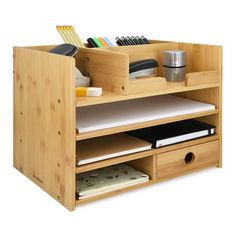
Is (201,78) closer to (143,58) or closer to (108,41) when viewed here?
(143,58)

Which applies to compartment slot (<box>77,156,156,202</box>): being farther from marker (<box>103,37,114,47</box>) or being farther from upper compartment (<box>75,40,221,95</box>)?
marker (<box>103,37,114,47</box>)

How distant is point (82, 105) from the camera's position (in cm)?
234

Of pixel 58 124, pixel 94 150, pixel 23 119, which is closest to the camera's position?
pixel 58 124

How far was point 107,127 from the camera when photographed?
8.15ft

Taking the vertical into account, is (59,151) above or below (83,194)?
above

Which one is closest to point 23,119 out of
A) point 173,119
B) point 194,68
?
point 173,119

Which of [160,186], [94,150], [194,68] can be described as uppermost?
[194,68]

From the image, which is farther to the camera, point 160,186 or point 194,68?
point 194,68

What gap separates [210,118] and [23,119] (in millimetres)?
1054

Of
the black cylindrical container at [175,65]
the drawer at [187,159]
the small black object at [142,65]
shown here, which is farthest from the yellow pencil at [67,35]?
the drawer at [187,159]

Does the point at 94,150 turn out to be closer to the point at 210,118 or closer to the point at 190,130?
the point at 190,130

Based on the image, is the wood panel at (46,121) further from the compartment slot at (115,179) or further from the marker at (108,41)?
the marker at (108,41)

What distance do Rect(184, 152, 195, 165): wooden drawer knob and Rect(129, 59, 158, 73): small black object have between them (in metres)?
0.53

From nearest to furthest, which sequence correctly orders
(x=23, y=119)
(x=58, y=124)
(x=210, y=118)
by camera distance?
1. (x=58, y=124)
2. (x=23, y=119)
3. (x=210, y=118)
